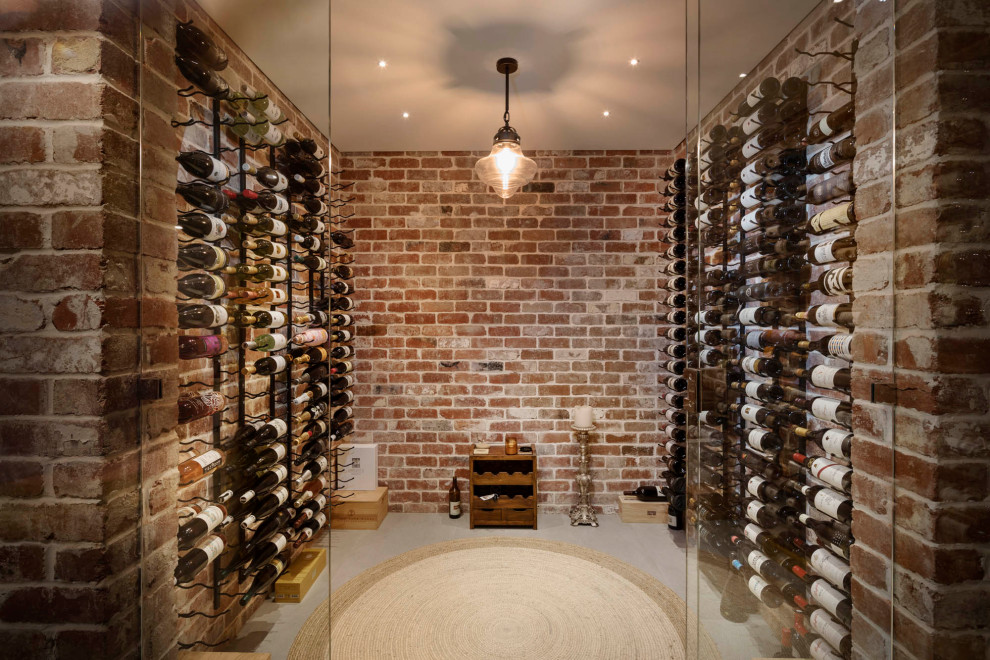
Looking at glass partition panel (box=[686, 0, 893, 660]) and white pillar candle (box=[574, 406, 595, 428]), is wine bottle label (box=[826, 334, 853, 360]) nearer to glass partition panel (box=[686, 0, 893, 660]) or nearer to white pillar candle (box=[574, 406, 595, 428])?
glass partition panel (box=[686, 0, 893, 660])

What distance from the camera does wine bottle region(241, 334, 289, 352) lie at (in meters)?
1.47

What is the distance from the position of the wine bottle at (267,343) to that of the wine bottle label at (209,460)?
1.11 ft

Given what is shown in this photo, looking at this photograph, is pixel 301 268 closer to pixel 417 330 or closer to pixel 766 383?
pixel 417 330

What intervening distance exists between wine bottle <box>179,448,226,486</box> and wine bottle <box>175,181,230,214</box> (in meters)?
0.67

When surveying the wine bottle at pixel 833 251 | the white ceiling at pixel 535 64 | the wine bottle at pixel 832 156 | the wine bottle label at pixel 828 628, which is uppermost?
the white ceiling at pixel 535 64

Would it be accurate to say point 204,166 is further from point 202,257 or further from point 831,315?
point 831,315

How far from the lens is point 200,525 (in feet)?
3.84

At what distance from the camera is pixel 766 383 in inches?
42.6

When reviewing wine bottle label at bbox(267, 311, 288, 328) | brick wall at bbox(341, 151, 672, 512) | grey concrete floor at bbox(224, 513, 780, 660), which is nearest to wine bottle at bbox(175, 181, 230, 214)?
wine bottle label at bbox(267, 311, 288, 328)

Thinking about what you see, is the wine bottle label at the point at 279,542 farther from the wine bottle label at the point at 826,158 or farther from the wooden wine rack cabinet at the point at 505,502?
the wine bottle label at the point at 826,158

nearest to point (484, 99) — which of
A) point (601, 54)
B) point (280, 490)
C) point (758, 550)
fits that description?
point (601, 54)

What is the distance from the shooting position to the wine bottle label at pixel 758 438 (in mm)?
1087

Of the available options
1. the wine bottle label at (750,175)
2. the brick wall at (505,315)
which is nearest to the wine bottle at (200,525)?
the wine bottle label at (750,175)

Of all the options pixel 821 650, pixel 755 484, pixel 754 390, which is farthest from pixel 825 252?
pixel 821 650
